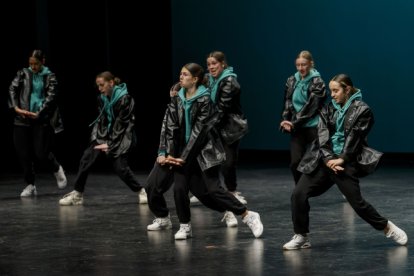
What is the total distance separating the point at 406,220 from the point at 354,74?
547 cm

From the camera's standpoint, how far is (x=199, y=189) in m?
7.56

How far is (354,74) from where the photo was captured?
13531mm

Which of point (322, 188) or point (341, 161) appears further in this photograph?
point (322, 188)

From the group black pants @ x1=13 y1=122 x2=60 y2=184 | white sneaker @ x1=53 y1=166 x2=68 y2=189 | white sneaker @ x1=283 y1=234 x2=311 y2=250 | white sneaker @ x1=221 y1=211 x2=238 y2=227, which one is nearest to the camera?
white sneaker @ x1=283 y1=234 x2=311 y2=250

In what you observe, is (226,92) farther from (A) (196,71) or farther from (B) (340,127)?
(B) (340,127)

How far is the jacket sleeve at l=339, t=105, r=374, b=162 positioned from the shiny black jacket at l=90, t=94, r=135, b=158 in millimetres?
3096

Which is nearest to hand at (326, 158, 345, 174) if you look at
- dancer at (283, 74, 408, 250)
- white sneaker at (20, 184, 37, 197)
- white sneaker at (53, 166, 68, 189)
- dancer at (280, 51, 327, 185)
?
dancer at (283, 74, 408, 250)

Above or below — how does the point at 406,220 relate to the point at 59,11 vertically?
below

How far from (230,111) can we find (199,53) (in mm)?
5465

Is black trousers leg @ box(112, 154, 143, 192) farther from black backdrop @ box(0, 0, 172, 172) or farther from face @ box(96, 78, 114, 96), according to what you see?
black backdrop @ box(0, 0, 172, 172)

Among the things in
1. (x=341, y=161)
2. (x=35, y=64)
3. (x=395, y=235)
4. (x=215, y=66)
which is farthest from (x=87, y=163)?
(x=395, y=235)

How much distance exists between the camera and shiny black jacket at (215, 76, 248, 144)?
9148mm

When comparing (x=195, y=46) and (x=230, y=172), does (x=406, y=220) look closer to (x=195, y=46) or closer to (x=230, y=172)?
(x=230, y=172)

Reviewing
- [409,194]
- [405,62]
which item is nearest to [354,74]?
[405,62]
